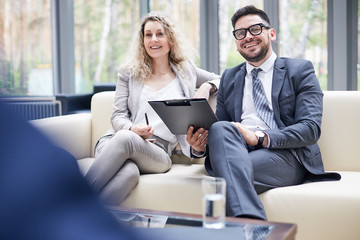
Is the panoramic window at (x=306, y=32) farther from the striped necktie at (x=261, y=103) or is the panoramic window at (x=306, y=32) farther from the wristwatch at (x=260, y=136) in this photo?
the wristwatch at (x=260, y=136)

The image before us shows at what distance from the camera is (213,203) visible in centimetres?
113

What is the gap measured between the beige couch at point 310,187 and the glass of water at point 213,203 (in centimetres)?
56

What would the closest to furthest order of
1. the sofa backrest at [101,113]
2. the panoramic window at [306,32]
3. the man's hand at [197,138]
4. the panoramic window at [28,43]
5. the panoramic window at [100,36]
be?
the man's hand at [197,138]
the sofa backrest at [101,113]
the panoramic window at [28,43]
the panoramic window at [306,32]
the panoramic window at [100,36]

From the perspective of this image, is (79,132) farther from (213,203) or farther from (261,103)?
(213,203)

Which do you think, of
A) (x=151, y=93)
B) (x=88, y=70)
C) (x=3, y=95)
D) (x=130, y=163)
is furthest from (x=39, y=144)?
(x=88, y=70)

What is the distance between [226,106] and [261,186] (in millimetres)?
574

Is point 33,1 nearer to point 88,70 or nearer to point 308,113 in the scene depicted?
point 88,70

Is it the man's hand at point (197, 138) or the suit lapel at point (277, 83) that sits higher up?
the suit lapel at point (277, 83)

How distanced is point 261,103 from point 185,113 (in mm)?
438

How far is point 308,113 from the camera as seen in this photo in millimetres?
2088

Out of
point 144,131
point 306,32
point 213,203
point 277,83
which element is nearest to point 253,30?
point 277,83

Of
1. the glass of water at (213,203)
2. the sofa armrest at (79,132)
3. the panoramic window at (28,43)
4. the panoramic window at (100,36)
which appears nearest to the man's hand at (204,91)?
the sofa armrest at (79,132)

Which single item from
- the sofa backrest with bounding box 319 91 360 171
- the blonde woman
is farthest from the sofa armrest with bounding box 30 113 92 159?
→ the sofa backrest with bounding box 319 91 360 171

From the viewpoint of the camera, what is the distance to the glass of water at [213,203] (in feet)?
3.63
